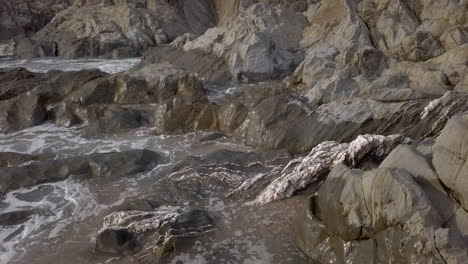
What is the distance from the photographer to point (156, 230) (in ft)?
30.1

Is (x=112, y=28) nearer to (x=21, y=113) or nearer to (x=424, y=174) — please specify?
(x=21, y=113)

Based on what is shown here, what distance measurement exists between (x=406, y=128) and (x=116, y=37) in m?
24.7

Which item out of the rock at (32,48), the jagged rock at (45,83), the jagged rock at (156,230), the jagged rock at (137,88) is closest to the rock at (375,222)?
the jagged rock at (156,230)

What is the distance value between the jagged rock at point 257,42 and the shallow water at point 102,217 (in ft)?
30.7

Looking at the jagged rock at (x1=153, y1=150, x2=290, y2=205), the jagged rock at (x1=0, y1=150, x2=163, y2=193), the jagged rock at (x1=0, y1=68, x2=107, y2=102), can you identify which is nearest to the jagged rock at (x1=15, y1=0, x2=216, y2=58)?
the jagged rock at (x1=0, y1=68, x2=107, y2=102)

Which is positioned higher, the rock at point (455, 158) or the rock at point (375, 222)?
the rock at point (455, 158)

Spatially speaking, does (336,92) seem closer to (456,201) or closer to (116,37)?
(456,201)

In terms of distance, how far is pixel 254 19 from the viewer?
1141 inches

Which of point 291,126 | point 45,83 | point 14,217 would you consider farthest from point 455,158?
point 45,83

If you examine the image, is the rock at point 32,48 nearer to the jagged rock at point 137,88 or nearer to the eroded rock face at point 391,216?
the jagged rock at point 137,88

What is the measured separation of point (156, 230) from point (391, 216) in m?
4.49

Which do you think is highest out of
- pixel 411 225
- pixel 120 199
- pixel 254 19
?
pixel 254 19

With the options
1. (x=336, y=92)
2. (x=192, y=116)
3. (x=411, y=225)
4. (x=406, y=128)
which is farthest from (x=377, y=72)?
(x=411, y=225)

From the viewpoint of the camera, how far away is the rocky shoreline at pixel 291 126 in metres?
7.41
